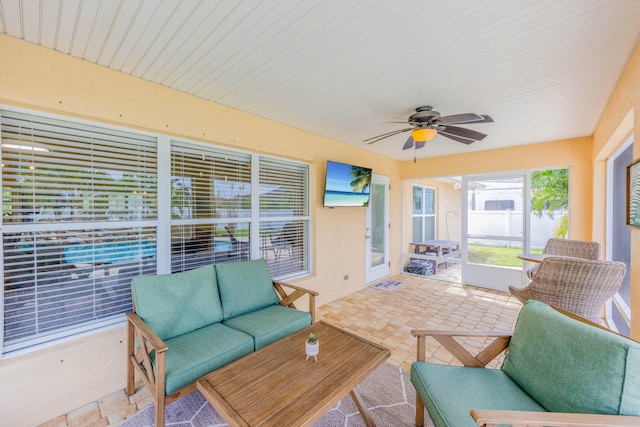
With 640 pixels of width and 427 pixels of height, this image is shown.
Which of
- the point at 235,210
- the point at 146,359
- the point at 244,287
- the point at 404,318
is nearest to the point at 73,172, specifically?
the point at 235,210

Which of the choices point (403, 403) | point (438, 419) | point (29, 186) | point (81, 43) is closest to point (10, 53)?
point (81, 43)

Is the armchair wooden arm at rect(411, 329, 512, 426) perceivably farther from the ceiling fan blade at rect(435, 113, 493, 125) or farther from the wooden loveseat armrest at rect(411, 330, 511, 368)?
the ceiling fan blade at rect(435, 113, 493, 125)

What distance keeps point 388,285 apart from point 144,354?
160 inches

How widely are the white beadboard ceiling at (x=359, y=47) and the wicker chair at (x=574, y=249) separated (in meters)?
1.55

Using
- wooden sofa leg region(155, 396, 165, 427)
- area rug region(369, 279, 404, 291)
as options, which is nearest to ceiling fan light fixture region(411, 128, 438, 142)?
wooden sofa leg region(155, 396, 165, 427)

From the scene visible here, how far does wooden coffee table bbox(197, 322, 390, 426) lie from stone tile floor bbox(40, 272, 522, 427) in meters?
0.95

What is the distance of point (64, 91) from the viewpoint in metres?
1.91

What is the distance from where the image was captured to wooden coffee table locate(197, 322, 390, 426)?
1296mm

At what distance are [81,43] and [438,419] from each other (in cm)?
310

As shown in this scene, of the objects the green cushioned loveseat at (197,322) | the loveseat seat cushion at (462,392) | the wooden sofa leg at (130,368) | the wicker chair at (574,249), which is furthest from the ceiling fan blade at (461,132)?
the wooden sofa leg at (130,368)

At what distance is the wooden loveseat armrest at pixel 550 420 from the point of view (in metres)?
1.00

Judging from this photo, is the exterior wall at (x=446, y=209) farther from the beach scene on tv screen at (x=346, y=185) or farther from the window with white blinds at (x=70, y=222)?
the window with white blinds at (x=70, y=222)

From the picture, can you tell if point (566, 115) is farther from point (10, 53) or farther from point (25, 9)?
point (10, 53)

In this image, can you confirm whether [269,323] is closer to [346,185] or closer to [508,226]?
[346,185]
